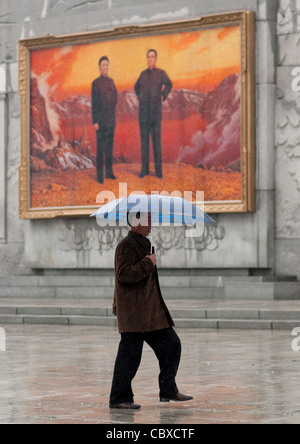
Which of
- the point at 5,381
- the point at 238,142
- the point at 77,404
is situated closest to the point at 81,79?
the point at 238,142

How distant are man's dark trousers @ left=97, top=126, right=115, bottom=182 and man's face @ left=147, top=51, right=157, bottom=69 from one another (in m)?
1.71

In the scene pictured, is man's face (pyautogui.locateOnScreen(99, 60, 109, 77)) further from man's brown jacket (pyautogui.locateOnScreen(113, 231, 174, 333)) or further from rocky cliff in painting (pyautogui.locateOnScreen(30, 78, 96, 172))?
man's brown jacket (pyautogui.locateOnScreen(113, 231, 174, 333))

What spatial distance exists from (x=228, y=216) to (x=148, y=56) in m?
4.15

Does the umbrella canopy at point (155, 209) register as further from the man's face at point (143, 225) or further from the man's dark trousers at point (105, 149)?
the man's dark trousers at point (105, 149)

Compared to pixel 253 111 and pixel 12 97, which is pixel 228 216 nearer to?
pixel 253 111

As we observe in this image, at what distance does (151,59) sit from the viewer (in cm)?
2411

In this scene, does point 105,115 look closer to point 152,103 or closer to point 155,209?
point 152,103

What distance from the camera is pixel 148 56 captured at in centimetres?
2412

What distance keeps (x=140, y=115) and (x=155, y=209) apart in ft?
50.8

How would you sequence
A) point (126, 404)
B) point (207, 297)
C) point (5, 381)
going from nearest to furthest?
point (126, 404) → point (5, 381) → point (207, 297)

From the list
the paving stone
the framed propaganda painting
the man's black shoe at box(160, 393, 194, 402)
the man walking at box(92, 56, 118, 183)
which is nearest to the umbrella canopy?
the man's black shoe at box(160, 393, 194, 402)

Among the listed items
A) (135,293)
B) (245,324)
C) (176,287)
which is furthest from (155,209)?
(176,287)

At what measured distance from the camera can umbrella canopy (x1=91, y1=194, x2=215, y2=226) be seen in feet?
29.2

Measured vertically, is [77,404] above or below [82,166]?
below
